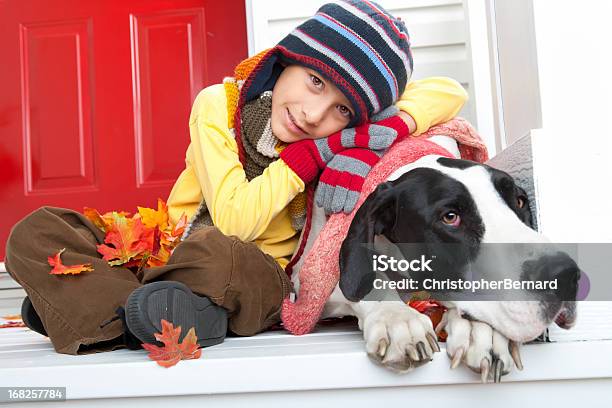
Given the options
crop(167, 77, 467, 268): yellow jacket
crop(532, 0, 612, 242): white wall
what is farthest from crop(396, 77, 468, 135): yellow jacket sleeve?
crop(532, 0, 612, 242): white wall

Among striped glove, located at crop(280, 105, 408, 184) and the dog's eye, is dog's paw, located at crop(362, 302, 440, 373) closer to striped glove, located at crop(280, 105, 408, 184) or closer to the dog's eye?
the dog's eye

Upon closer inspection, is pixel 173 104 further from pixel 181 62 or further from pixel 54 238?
pixel 54 238

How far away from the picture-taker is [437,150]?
1.46m

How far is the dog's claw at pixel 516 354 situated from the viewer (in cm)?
102

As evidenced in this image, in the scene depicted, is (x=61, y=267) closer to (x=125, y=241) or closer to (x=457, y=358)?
(x=125, y=241)

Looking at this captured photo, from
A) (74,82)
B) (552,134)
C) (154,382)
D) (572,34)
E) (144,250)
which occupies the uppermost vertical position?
(74,82)

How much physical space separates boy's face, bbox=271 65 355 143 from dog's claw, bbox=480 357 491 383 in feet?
2.51

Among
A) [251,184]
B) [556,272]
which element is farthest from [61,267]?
[556,272]

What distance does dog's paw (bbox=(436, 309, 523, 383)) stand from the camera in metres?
1.01

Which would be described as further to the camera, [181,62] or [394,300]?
[181,62]

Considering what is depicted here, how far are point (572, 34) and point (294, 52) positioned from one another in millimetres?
673

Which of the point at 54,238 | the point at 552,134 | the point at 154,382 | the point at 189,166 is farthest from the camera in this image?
the point at 189,166

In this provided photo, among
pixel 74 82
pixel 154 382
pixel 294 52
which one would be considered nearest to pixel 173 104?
pixel 74 82

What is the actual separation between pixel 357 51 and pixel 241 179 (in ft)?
1.39
